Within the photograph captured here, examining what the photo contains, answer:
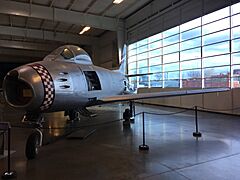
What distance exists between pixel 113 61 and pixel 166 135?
15540 mm

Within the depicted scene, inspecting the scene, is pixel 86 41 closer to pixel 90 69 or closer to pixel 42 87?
pixel 90 69

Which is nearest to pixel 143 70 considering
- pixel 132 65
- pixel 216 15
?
pixel 132 65

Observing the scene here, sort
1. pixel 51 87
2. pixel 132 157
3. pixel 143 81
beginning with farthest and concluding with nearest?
1. pixel 143 81
2. pixel 51 87
3. pixel 132 157

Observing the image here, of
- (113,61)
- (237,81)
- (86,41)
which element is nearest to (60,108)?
(237,81)

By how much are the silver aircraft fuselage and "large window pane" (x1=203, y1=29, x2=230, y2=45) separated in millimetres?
7193

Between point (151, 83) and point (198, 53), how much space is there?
17.3 ft

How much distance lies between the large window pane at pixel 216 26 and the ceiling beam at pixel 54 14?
7.43m

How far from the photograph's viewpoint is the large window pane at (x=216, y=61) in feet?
33.9

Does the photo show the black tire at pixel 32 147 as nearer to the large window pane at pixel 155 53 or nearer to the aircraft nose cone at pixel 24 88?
the aircraft nose cone at pixel 24 88

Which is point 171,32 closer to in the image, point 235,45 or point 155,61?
point 155,61

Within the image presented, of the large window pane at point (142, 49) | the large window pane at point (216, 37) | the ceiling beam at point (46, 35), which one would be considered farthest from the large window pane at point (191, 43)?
the ceiling beam at point (46, 35)

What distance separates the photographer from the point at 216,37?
10.8m

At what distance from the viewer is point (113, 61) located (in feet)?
68.2

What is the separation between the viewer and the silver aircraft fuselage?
403 centimetres
